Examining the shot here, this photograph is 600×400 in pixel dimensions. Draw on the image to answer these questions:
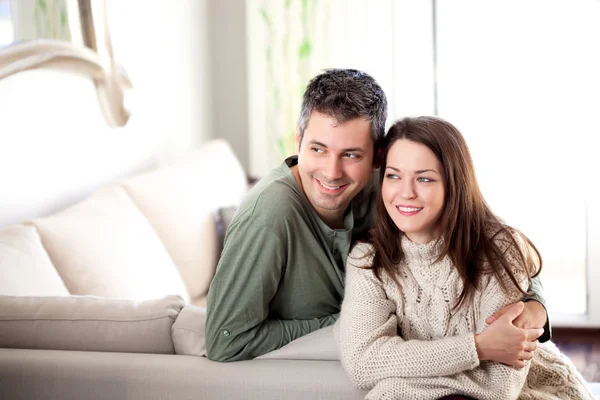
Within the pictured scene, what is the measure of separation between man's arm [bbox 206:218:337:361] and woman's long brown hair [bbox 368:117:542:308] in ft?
0.79

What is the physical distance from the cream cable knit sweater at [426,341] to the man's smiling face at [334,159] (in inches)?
5.6

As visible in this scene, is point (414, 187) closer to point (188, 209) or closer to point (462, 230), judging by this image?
point (462, 230)

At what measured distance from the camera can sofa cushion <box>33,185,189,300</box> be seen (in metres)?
2.07

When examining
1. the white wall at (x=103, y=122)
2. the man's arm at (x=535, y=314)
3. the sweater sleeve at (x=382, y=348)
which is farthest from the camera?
the white wall at (x=103, y=122)

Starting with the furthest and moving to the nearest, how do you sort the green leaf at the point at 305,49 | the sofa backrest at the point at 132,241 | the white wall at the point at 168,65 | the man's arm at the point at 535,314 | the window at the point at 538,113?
the green leaf at the point at 305,49 < the window at the point at 538,113 < the white wall at the point at 168,65 < the sofa backrest at the point at 132,241 < the man's arm at the point at 535,314

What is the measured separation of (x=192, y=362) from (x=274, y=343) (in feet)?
0.61

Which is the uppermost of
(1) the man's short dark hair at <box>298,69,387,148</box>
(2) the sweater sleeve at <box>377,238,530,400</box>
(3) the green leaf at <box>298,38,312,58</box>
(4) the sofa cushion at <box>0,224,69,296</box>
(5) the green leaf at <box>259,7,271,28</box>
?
(5) the green leaf at <box>259,7,271,28</box>

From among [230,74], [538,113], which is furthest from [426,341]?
[230,74]

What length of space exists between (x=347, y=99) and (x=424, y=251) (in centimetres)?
39

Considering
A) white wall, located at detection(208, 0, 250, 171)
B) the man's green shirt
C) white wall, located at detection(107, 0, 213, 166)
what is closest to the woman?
the man's green shirt

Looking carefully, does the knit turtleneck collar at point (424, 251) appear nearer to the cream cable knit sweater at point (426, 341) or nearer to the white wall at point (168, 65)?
the cream cable knit sweater at point (426, 341)

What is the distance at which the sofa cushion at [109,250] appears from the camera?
6.79 ft

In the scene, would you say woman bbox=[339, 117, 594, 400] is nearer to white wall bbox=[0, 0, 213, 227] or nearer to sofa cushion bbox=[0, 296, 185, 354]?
sofa cushion bbox=[0, 296, 185, 354]

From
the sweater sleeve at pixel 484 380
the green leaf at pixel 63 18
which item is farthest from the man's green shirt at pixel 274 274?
the green leaf at pixel 63 18
